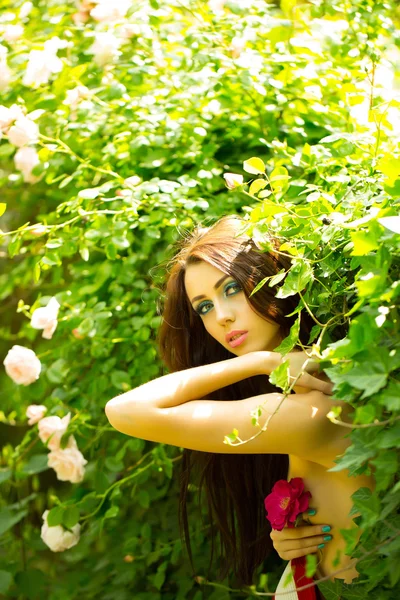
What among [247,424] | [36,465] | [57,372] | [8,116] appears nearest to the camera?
[247,424]

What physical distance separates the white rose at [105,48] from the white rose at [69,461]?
40.2 inches

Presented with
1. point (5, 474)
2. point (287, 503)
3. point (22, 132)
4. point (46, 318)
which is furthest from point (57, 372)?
point (287, 503)

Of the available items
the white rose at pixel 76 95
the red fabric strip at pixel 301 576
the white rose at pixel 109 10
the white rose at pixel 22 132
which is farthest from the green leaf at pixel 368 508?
the white rose at pixel 109 10

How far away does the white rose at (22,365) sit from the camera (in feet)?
7.35

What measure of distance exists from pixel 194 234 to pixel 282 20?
689 mm

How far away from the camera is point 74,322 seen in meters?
2.26

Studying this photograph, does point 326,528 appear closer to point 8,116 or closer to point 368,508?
point 368,508

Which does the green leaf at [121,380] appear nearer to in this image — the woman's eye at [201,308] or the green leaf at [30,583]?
the woman's eye at [201,308]

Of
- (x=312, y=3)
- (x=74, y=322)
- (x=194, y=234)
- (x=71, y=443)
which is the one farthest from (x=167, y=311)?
(x=312, y=3)

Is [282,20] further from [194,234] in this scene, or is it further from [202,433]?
[202,433]

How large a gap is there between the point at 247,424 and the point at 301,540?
1.00ft

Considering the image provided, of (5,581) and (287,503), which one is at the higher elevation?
(287,503)

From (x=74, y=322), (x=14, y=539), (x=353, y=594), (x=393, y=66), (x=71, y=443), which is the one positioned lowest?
(x=14, y=539)

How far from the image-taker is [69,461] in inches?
88.9
